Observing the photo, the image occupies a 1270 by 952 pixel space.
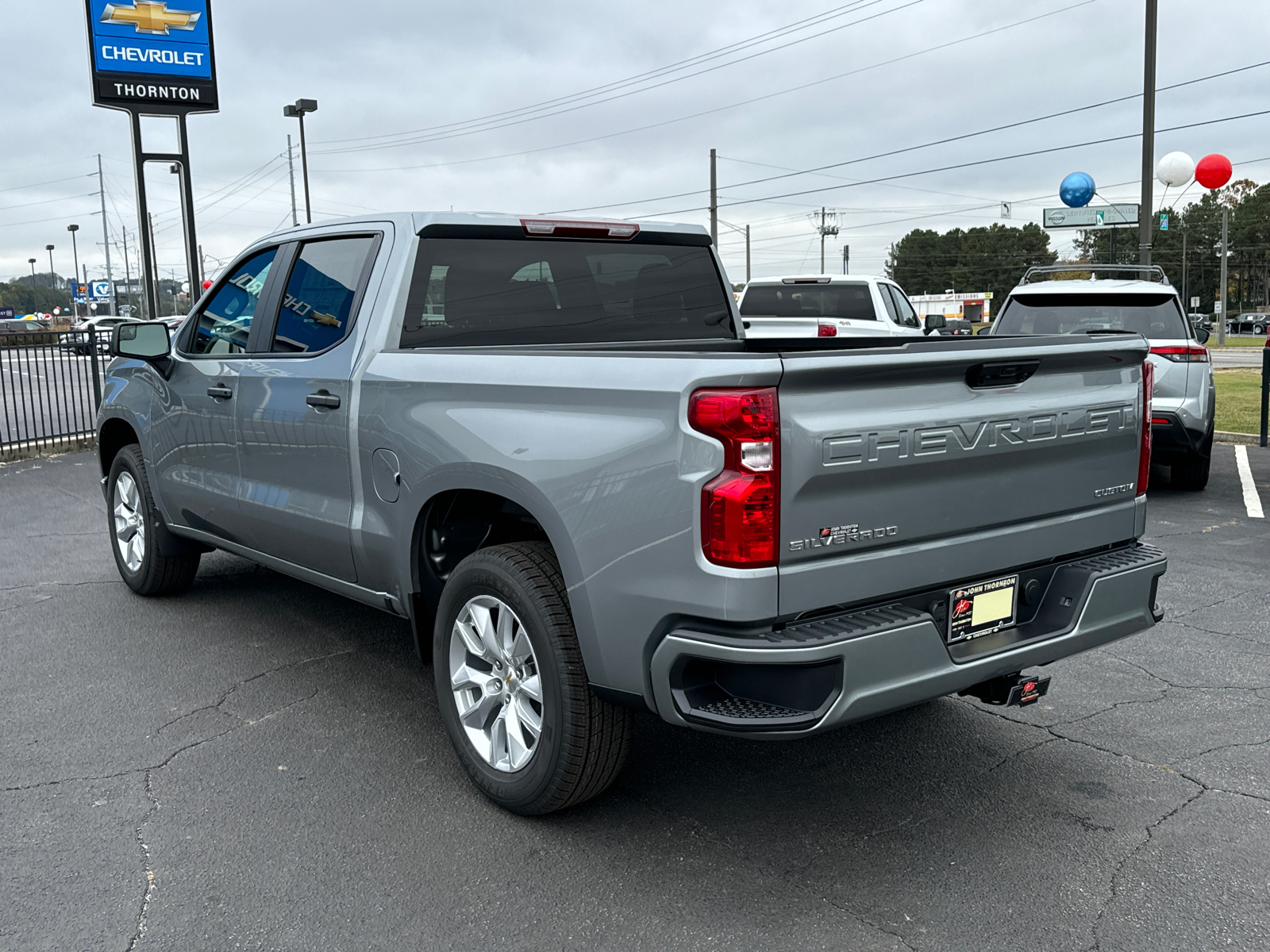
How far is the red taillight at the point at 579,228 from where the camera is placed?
4.36 m

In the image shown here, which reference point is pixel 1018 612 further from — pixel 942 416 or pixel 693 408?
pixel 693 408

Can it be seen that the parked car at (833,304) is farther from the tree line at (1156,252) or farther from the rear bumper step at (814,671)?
the tree line at (1156,252)

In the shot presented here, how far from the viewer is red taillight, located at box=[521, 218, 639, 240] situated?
14.3ft

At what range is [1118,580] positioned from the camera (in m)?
3.40

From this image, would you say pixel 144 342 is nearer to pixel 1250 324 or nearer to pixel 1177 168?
pixel 1177 168

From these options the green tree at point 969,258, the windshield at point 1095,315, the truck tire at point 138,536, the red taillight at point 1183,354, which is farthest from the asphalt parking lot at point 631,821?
the green tree at point 969,258

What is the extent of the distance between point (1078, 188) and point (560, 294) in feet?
90.3

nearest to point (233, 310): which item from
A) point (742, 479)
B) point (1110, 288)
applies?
point (742, 479)

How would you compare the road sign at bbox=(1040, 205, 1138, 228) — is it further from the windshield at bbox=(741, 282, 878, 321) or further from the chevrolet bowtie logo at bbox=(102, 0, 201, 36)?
the chevrolet bowtie logo at bbox=(102, 0, 201, 36)

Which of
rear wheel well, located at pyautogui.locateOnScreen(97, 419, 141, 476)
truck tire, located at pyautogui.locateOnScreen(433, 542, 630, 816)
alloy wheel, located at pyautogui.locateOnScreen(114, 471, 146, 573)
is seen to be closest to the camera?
truck tire, located at pyautogui.locateOnScreen(433, 542, 630, 816)

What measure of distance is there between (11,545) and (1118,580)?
7.44 m

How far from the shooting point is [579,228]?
14.6 feet

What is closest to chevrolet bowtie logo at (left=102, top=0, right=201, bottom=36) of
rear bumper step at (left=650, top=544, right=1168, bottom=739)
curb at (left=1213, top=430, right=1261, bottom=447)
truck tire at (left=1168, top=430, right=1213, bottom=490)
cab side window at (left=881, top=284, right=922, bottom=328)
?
cab side window at (left=881, top=284, right=922, bottom=328)

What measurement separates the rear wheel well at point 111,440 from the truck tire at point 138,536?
0.38 feet
